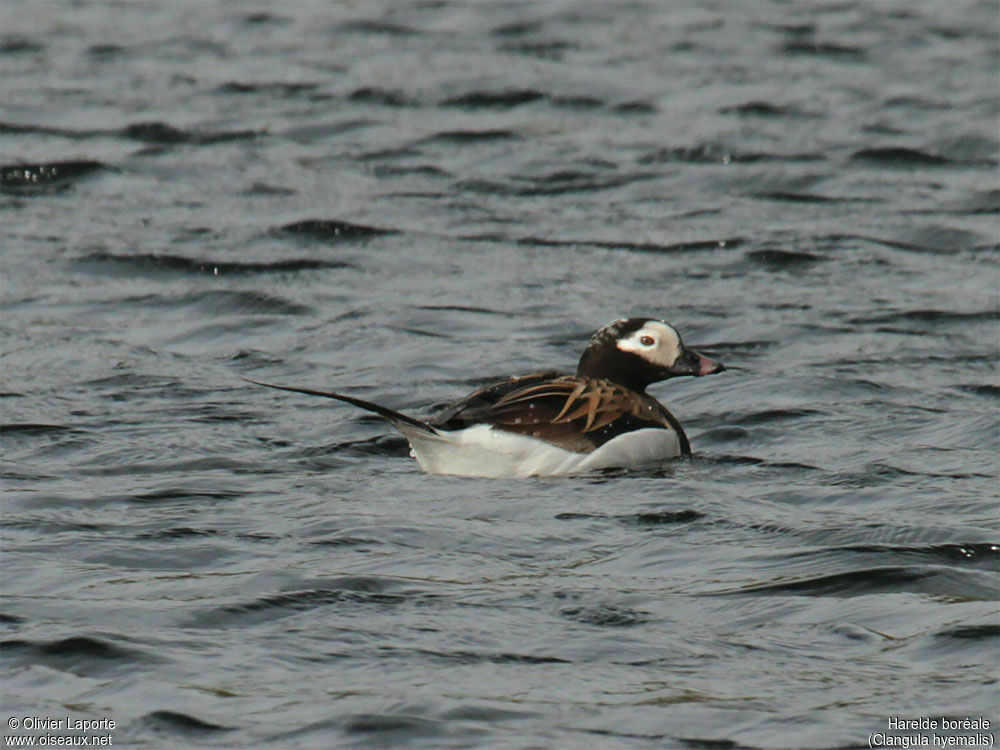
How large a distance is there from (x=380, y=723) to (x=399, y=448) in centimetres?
417

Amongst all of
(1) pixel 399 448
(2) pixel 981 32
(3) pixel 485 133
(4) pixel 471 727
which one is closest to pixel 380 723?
(4) pixel 471 727

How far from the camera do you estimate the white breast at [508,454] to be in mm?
9344

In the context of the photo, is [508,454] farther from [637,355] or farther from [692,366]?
[692,366]

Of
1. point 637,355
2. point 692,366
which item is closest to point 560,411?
point 637,355

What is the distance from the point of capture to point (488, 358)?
482 inches

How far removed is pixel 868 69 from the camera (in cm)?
2100

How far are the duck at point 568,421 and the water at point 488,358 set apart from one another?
0.19 m

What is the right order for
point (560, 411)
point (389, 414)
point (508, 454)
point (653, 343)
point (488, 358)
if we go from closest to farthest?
point (389, 414) < point (508, 454) < point (560, 411) < point (653, 343) < point (488, 358)

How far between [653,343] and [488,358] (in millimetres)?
2033

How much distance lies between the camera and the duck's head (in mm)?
10367

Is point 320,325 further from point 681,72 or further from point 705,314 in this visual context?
point 681,72

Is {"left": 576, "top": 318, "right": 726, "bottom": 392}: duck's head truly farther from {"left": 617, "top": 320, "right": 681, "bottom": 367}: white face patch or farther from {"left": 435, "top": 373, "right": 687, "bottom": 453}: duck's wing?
{"left": 435, "top": 373, "right": 687, "bottom": 453}: duck's wing

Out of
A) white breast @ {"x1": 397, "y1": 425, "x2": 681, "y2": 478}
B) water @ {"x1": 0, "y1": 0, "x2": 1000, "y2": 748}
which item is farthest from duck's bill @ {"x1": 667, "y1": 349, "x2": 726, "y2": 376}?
white breast @ {"x1": 397, "y1": 425, "x2": 681, "y2": 478}

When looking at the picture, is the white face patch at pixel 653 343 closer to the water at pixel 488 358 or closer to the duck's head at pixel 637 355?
the duck's head at pixel 637 355
